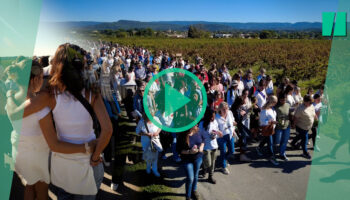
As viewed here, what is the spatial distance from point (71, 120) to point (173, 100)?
4.22 m

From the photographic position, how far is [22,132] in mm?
2410

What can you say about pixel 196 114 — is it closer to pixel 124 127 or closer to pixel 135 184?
pixel 135 184

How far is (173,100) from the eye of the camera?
20.1 feet

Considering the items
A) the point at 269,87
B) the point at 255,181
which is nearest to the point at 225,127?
the point at 255,181

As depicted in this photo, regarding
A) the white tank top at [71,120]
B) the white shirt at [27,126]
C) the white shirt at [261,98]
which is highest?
the white tank top at [71,120]

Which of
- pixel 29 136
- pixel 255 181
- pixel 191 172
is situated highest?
pixel 29 136

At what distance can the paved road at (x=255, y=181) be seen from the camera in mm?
4406

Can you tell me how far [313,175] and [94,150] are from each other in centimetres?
483

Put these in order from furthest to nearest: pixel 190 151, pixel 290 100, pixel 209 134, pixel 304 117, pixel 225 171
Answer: pixel 290 100, pixel 304 117, pixel 225 171, pixel 209 134, pixel 190 151

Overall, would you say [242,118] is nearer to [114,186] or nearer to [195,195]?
[195,195]

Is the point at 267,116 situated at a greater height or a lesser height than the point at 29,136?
lesser

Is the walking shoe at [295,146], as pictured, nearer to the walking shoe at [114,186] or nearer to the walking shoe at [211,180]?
the walking shoe at [211,180]

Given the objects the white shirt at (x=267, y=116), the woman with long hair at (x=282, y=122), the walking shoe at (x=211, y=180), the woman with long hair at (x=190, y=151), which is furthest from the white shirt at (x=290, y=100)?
the woman with long hair at (x=190, y=151)

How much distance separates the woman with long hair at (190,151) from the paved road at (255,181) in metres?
0.64
